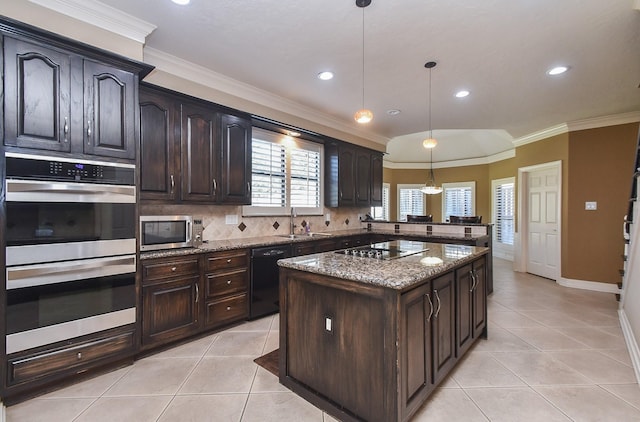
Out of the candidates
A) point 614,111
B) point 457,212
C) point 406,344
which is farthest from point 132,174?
point 457,212

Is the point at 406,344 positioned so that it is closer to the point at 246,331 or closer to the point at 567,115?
the point at 246,331

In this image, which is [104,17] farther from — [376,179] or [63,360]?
[376,179]

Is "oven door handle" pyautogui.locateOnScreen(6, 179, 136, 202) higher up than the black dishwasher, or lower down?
higher up

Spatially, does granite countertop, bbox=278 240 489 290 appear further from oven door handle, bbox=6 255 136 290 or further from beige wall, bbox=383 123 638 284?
beige wall, bbox=383 123 638 284

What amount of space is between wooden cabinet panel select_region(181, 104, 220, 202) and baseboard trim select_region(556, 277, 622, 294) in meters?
5.93

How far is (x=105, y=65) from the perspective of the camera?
2.24m

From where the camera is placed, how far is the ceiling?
2324 millimetres

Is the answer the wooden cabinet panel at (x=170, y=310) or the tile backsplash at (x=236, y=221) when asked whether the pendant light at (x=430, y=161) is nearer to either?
the tile backsplash at (x=236, y=221)

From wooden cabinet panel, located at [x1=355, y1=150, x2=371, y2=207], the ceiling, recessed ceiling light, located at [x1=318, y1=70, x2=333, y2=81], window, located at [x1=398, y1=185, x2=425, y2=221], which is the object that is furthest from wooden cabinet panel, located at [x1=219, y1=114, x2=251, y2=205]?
window, located at [x1=398, y1=185, x2=425, y2=221]

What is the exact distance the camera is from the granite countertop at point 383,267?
5.32 feet

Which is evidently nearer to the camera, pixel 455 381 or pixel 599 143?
pixel 455 381

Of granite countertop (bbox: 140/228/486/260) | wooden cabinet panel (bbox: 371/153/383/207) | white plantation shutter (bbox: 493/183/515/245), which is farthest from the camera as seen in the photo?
white plantation shutter (bbox: 493/183/515/245)

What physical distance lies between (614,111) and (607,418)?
475 cm

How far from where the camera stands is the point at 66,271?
205cm
